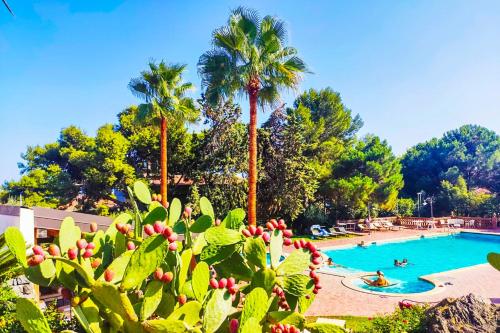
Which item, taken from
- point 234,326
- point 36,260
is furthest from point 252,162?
point 36,260

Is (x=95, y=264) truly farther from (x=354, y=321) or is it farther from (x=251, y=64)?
(x=251, y=64)

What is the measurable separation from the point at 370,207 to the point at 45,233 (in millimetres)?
31010

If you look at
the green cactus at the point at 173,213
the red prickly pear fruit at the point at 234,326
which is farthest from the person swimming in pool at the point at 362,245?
the red prickly pear fruit at the point at 234,326

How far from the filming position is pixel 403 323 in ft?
24.2

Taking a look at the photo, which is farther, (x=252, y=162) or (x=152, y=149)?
(x=152, y=149)

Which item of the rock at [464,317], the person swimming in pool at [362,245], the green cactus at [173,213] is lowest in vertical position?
the person swimming in pool at [362,245]

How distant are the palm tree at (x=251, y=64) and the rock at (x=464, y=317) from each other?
840 cm

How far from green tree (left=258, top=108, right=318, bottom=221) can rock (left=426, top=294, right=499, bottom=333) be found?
63.9 feet

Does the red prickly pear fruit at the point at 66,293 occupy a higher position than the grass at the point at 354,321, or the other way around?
the red prickly pear fruit at the point at 66,293

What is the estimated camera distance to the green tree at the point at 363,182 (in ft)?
99.0

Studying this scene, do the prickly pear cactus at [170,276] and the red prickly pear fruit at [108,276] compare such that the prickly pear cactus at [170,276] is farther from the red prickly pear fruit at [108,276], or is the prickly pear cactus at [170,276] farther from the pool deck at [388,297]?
the pool deck at [388,297]

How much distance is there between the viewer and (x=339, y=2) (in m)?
14.8

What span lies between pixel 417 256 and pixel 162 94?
18.8 meters

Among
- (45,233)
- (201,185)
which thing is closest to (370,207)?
(201,185)
